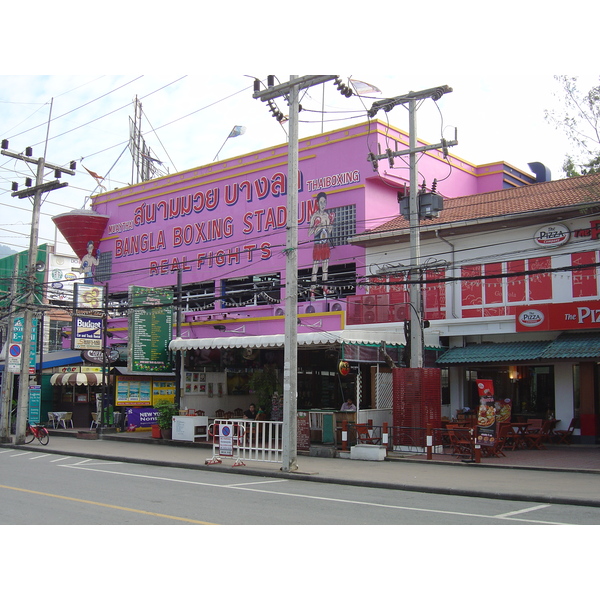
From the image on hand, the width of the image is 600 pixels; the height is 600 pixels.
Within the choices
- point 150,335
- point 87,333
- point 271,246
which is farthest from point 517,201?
point 87,333

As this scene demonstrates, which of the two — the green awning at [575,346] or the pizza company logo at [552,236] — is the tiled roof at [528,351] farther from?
the pizza company logo at [552,236]

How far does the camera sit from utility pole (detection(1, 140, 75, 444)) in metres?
24.3

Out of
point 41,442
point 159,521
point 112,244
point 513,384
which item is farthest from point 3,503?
point 112,244

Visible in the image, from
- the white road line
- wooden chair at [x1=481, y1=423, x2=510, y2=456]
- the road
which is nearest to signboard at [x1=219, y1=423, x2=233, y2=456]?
the road

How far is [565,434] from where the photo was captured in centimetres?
2100

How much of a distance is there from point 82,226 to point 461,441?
26196 mm

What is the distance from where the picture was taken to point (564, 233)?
21672mm

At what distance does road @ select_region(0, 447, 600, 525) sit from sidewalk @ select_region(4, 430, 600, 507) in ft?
1.28

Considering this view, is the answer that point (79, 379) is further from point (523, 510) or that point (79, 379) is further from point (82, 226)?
point (523, 510)

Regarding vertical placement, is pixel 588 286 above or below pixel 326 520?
above

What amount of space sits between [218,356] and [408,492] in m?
14.4

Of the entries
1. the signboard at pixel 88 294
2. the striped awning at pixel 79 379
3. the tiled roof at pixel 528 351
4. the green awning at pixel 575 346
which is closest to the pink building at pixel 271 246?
the tiled roof at pixel 528 351

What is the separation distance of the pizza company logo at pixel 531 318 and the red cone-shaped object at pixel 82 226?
24.0m

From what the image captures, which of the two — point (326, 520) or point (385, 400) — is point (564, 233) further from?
point (326, 520)
